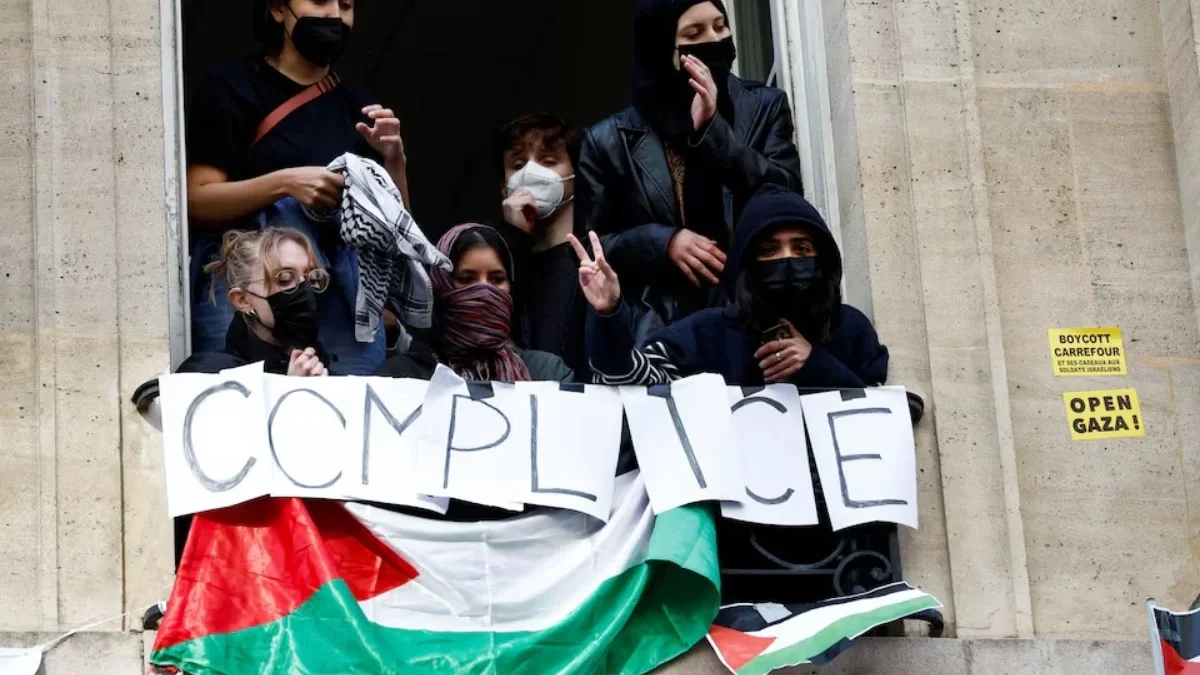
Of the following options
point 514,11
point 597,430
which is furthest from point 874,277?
point 514,11

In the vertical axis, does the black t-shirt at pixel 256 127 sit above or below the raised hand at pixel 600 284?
above

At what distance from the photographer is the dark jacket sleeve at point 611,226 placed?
11.5 m

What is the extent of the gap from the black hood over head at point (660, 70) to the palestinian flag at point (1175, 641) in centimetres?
259

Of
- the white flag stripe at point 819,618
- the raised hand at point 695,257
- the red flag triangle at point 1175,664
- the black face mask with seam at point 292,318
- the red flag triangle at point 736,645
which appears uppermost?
the raised hand at point 695,257

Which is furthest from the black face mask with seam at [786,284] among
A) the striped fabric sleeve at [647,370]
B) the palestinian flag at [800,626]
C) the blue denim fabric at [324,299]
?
the blue denim fabric at [324,299]

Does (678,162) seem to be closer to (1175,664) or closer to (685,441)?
(685,441)

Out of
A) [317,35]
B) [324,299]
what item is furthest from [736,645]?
[317,35]

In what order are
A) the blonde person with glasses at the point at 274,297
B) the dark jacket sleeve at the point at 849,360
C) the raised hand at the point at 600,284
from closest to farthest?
the raised hand at the point at 600,284, the blonde person with glasses at the point at 274,297, the dark jacket sleeve at the point at 849,360

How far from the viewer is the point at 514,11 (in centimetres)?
1680

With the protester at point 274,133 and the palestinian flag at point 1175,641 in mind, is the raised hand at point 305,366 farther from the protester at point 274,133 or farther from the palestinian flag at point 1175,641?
the palestinian flag at point 1175,641

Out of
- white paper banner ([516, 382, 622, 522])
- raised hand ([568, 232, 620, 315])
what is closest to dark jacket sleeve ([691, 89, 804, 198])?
raised hand ([568, 232, 620, 315])

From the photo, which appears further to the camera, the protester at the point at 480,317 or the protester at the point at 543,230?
the protester at the point at 543,230

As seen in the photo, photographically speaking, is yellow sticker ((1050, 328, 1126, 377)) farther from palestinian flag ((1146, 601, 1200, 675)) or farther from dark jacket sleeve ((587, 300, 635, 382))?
dark jacket sleeve ((587, 300, 635, 382))

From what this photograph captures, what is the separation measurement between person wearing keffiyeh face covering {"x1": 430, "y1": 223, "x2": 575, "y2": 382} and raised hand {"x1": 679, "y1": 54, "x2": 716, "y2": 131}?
887 mm
